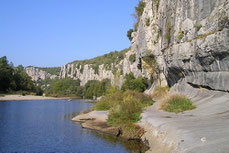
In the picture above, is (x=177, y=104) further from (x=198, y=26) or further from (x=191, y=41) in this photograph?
(x=198, y=26)

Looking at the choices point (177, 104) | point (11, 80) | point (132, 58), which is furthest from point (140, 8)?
point (11, 80)

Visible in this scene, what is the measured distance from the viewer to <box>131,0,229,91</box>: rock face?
20.8 meters

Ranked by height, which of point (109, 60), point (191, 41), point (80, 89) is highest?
point (109, 60)

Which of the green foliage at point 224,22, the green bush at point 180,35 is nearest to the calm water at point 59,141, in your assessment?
the green foliage at point 224,22

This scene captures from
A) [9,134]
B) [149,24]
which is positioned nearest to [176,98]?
[9,134]

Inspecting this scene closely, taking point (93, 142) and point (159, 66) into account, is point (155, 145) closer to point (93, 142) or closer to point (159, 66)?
point (93, 142)

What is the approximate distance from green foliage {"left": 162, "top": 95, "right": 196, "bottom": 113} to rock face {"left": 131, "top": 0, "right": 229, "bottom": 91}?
2.53m

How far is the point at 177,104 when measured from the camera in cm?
2448

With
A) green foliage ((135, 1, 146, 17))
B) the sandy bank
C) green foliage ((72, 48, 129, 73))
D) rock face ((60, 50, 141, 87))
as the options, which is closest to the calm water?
the sandy bank

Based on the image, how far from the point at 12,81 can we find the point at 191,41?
3547 inches

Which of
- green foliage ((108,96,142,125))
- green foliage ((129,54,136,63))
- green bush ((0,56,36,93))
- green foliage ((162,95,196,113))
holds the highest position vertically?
green foliage ((129,54,136,63))

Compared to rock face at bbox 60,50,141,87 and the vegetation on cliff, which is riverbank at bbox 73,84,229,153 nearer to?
rock face at bbox 60,50,141,87

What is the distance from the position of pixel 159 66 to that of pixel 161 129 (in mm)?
21552

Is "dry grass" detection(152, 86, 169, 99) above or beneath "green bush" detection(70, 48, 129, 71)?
beneath
